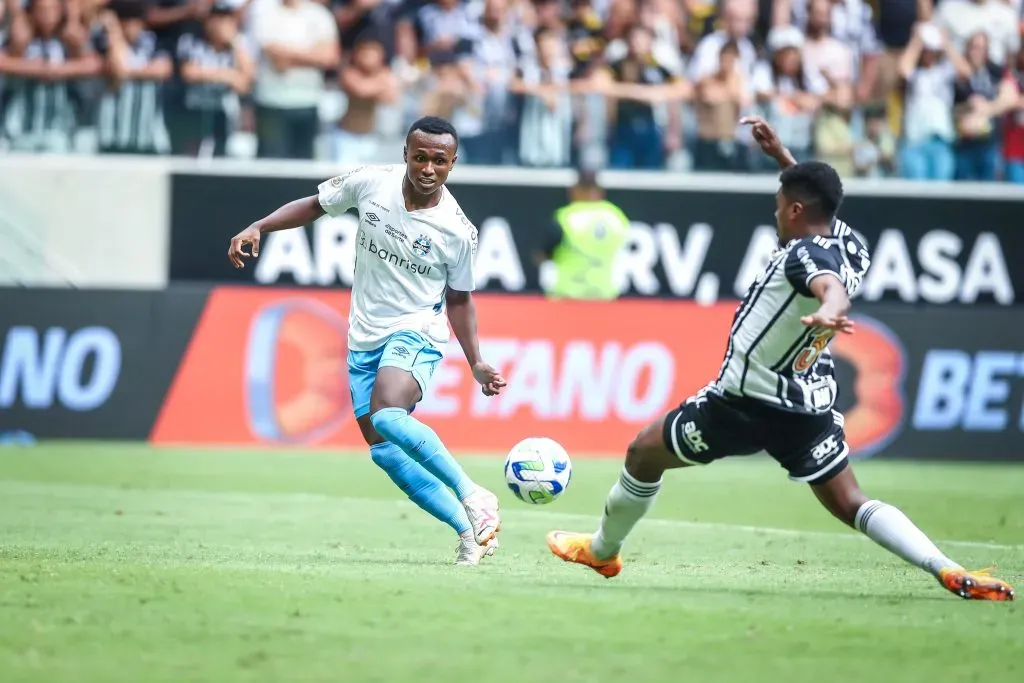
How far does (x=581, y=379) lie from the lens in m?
17.5

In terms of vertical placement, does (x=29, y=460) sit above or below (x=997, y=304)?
below

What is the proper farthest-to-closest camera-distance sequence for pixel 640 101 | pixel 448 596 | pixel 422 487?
pixel 640 101
pixel 422 487
pixel 448 596

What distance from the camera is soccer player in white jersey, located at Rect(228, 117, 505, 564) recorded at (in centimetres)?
869

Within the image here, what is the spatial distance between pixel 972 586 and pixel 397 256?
3484mm

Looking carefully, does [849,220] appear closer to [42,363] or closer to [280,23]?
[280,23]

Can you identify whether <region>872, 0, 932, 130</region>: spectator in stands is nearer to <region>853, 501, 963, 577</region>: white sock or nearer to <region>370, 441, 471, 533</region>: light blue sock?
<region>370, 441, 471, 533</region>: light blue sock

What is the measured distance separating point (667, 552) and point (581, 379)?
7.68 metres

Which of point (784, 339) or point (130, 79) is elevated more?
point (130, 79)

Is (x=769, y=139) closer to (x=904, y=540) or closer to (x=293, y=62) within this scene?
(x=904, y=540)

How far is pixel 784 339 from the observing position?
7.60 m

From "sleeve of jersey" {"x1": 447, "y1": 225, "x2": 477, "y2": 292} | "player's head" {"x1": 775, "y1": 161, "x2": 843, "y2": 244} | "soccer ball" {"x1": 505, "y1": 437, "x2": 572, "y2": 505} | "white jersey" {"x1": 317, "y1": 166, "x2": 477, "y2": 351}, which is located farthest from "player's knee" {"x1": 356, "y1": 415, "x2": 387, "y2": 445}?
"player's head" {"x1": 775, "y1": 161, "x2": 843, "y2": 244}

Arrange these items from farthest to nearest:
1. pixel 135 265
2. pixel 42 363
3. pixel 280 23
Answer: pixel 135 265 → pixel 280 23 → pixel 42 363

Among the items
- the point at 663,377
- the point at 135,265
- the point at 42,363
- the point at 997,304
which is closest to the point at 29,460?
the point at 42,363

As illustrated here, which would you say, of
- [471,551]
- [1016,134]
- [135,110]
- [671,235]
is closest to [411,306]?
[471,551]
